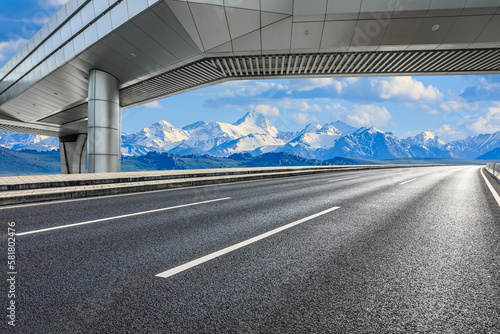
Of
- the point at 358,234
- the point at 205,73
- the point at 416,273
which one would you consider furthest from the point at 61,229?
the point at 205,73

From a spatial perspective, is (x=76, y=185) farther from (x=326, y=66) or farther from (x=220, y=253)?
(x=326, y=66)

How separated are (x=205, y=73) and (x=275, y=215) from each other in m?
17.7

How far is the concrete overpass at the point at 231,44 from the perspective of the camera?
13.4 m

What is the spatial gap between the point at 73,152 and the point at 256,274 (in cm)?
5479

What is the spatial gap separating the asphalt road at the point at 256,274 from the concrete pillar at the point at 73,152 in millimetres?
48493

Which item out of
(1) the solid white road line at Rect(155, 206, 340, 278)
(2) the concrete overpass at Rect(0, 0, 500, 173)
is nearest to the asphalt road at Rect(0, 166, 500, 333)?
(1) the solid white road line at Rect(155, 206, 340, 278)

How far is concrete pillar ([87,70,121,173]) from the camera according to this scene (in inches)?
719

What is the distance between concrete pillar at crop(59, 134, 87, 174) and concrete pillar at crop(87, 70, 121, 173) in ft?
105

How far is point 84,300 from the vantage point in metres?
2.32

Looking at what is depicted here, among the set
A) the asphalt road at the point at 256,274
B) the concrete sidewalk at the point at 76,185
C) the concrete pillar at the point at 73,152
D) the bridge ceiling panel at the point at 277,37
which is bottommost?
the asphalt road at the point at 256,274

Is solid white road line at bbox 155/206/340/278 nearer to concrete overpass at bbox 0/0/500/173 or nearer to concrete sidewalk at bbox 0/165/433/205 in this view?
concrete sidewalk at bbox 0/165/433/205

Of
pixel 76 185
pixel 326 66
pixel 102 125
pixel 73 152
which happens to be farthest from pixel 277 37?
pixel 73 152

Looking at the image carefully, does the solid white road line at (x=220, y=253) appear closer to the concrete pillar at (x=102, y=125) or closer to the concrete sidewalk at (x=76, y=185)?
the concrete sidewalk at (x=76, y=185)

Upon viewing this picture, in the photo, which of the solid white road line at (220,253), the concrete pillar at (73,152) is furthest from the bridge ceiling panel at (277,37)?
the concrete pillar at (73,152)
